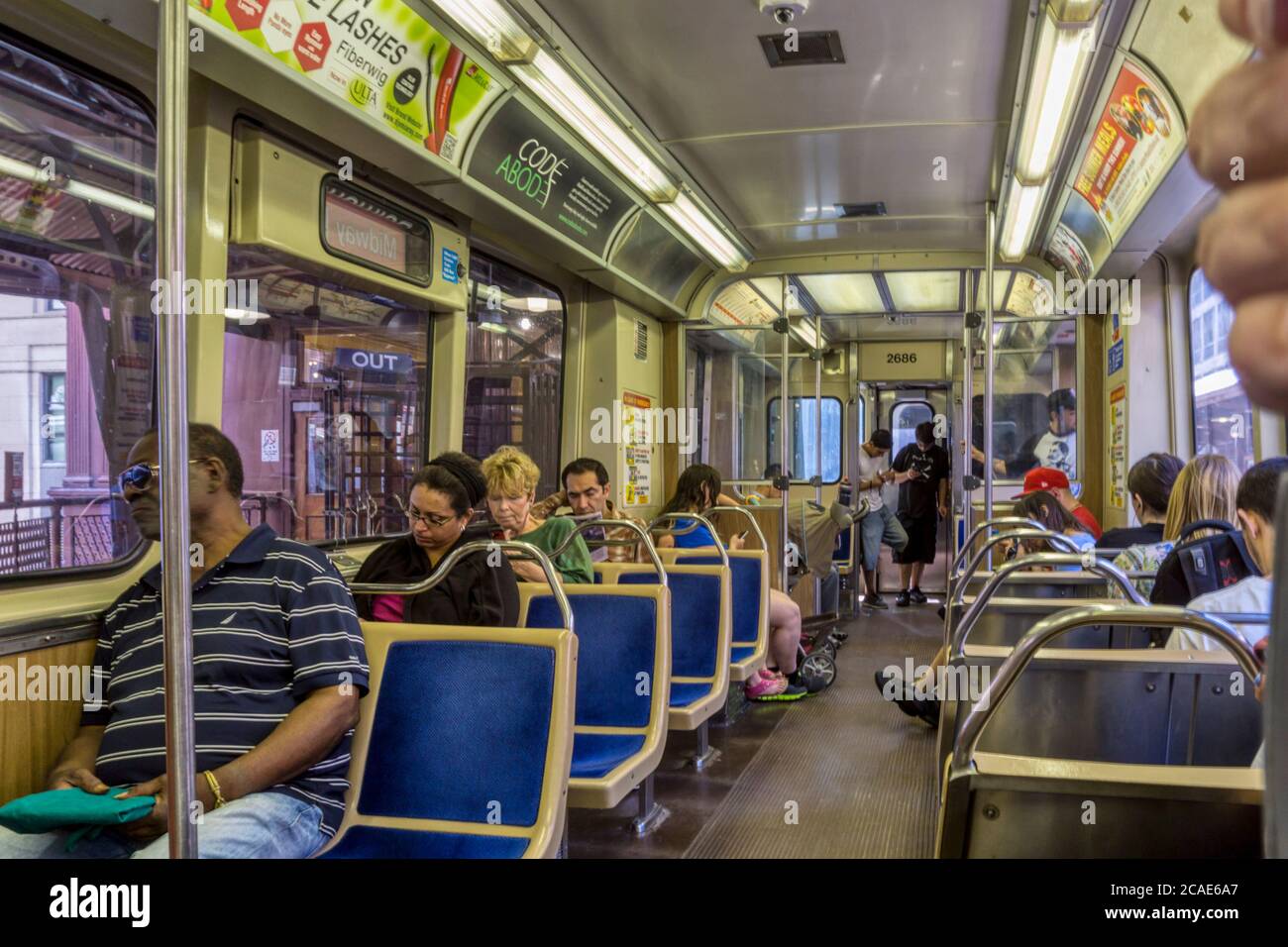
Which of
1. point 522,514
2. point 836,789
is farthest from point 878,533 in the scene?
point 522,514

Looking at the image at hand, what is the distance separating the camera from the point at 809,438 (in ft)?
29.5

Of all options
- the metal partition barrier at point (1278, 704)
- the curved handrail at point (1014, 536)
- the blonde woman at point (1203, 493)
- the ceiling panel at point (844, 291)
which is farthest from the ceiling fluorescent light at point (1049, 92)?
the metal partition barrier at point (1278, 704)

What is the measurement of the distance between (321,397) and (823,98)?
2.65 m

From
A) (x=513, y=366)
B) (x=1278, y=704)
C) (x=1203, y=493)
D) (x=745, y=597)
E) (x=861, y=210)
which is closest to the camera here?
(x=1278, y=704)

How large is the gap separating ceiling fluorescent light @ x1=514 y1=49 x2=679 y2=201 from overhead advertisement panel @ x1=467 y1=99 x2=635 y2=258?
0.09m

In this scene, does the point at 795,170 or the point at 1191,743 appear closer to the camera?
the point at 1191,743

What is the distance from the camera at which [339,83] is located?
10.6 feet

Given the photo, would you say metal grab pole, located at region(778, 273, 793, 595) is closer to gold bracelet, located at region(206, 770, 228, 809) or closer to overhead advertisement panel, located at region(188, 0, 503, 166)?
overhead advertisement panel, located at region(188, 0, 503, 166)

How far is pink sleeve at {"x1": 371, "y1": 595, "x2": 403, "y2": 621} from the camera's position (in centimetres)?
314

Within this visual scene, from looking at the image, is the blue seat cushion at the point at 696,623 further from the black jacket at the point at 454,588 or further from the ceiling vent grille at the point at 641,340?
the ceiling vent grille at the point at 641,340

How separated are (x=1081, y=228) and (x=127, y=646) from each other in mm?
5383

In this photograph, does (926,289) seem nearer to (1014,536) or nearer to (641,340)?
(641,340)

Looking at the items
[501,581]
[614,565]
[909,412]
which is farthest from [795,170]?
[909,412]

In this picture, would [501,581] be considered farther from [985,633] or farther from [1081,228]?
[1081,228]
